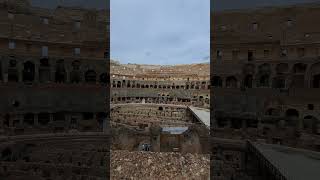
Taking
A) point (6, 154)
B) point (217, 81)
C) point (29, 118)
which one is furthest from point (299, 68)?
point (29, 118)

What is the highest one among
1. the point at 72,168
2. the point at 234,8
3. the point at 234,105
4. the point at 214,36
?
the point at 234,8

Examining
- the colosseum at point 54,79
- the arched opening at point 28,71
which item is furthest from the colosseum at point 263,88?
the arched opening at point 28,71

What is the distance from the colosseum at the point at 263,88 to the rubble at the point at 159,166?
1.45m

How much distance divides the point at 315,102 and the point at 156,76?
120 feet

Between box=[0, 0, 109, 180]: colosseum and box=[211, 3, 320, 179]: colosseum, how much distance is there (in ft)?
22.6

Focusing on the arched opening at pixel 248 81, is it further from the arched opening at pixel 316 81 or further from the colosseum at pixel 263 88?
the arched opening at pixel 316 81

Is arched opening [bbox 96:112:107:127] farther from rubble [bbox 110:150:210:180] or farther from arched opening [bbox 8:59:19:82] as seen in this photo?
arched opening [bbox 8:59:19:82]

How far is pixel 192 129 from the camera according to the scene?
26.6 metres

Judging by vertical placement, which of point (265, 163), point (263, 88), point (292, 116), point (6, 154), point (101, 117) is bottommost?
point (6, 154)

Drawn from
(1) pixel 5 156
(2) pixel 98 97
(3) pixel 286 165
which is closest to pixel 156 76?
(2) pixel 98 97

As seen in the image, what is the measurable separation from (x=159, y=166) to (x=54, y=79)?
9465 mm

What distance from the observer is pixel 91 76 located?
27734 mm

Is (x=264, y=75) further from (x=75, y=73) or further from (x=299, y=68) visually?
(x=75, y=73)

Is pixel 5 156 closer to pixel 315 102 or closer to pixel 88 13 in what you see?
pixel 88 13
